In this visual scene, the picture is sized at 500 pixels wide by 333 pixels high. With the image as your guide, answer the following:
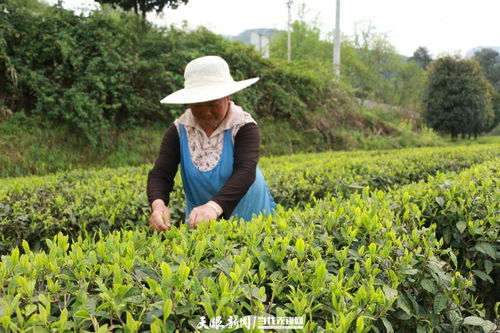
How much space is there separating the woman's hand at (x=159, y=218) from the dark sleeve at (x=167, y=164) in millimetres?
127

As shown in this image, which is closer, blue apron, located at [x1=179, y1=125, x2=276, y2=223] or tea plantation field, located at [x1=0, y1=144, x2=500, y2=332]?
tea plantation field, located at [x1=0, y1=144, x2=500, y2=332]

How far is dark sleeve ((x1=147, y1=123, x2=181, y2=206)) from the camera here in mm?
2389

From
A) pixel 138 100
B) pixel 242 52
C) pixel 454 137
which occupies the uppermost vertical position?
pixel 242 52

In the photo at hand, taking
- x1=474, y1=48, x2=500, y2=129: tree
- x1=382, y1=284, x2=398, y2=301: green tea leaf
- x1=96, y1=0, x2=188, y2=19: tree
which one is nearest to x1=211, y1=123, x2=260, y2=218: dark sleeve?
x1=382, y1=284, x2=398, y2=301: green tea leaf

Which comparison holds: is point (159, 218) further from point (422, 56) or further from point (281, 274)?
point (422, 56)

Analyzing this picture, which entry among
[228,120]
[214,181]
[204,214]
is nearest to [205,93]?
[228,120]

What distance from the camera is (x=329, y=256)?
177 centimetres

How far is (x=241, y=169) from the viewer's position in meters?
2.21

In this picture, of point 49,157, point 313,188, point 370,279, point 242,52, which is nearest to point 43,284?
point 370,279

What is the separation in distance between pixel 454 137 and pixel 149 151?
1941 centimetres

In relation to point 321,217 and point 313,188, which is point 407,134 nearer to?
point 313,188

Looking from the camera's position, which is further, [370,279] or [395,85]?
[395,85]

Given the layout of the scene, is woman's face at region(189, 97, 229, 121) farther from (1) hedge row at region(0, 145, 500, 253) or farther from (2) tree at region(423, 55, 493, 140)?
(2) tree at region(423, 55, 493, 140)

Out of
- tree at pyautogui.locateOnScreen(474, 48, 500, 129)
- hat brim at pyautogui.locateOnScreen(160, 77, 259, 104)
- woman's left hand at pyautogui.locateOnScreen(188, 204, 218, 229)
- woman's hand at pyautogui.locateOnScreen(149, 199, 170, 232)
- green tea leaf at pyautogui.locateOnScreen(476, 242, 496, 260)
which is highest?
tree at pyautogui.locateOnScreen(474, 48, 500, 129)
